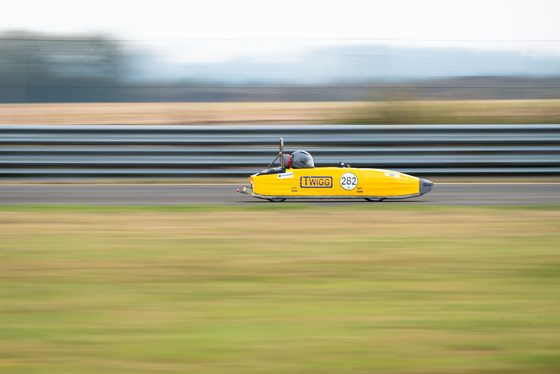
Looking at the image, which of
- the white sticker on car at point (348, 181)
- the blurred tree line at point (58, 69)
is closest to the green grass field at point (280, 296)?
the white sticker on car at point (348, 181)

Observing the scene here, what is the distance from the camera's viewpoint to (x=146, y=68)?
13352 mm

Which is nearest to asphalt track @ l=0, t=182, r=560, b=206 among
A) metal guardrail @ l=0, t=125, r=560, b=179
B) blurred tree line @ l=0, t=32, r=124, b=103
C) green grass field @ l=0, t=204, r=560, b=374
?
metal guardrail @ l=0, t=125, r=560, b=179

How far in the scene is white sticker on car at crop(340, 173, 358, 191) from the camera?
9.24 meters

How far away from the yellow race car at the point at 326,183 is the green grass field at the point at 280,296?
1494 millimetres

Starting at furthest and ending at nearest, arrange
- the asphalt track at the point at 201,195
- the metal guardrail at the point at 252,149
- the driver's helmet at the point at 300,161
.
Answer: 1. the metal guardrail at the point at 252,149
2. the asphalt track at the point at 201,195
3. the driver's helmet at the point at 300,161

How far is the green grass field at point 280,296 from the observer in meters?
3.45

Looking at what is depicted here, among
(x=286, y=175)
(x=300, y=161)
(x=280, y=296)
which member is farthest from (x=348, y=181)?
(x=280, y=296)

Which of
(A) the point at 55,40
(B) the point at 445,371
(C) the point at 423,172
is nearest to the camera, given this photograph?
(B) the point at 445,371

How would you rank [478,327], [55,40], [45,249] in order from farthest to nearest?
[55,40], [45,249], [478,327]

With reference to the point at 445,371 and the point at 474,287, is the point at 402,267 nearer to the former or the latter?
the point at 474,287

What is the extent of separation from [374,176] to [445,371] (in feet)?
20.1

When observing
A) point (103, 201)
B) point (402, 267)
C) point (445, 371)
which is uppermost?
point (103, 201)

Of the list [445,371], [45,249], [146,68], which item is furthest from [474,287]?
[146,68]

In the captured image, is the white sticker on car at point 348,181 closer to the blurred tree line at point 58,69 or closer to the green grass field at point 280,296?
the green grass field at point 280,296
